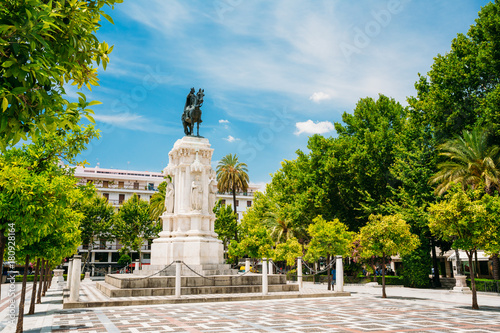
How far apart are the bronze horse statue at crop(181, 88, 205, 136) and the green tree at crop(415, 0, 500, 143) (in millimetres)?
17733

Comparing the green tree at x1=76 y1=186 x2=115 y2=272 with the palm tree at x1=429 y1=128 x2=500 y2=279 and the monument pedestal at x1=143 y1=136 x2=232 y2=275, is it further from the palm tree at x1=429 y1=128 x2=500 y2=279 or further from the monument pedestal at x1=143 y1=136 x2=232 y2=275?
the palm tree at x1=429 y1=128 x2=500 y2=279

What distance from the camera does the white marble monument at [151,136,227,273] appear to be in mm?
21469

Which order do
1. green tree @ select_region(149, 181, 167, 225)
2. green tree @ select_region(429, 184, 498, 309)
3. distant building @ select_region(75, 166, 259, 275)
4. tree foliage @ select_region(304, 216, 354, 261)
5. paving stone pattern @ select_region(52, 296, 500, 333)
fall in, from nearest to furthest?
paving stone pattern @ select_region(52, 296, 500, 333) → green tree @ select_region(429, 184, 498, 309) → tree foliage @ select_region(304, 216, 354, 261) → green tree @ select_region(149, 181, 167, 225) → distant building @ select_region(75, 166, 259, 275)

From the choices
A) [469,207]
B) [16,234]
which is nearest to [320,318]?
[469,207]

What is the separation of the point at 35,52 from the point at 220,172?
53.2 metres

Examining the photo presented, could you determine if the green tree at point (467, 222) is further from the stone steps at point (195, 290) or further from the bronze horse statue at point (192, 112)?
the bronze horse statue at point (192, 112)

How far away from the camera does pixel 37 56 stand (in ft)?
11.5

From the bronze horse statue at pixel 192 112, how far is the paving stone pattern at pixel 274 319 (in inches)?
467

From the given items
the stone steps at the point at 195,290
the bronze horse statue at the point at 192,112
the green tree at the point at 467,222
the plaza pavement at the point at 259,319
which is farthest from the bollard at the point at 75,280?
the green tree at the point at 467,222

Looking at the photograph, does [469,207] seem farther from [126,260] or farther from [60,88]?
[126,260]

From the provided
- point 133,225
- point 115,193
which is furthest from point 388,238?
point 115,193

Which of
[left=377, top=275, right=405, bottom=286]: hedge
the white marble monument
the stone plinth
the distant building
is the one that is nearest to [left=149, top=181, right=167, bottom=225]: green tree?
the distant building

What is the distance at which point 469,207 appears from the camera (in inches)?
622

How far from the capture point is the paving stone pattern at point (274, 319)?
35.3 ft
